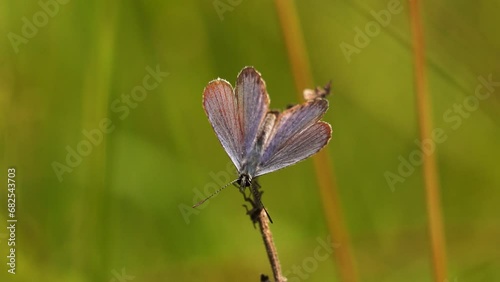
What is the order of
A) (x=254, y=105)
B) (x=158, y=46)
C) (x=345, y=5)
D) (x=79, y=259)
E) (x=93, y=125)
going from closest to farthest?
(x=254, y=105), (x=79, y=259), (x=93, y=125), (x=158, y=46), (x=345, y=5)

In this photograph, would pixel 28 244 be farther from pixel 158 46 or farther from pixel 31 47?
pixel 158 46

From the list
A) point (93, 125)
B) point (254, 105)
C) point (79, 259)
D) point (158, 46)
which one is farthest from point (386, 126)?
point (254, 105)

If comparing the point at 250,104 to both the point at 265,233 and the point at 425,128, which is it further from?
the point at 425,128

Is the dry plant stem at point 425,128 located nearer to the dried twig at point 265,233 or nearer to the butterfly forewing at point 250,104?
the butterfly forewing at point 250,104

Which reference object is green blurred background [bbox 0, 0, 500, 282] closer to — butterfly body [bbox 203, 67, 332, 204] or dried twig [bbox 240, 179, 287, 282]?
butterfly body [bbox 203, 67, 332, 204]

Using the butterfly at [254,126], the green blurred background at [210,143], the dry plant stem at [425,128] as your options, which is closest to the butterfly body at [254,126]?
the butterfly at [254,126]

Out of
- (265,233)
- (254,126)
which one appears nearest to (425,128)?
(254,126)
